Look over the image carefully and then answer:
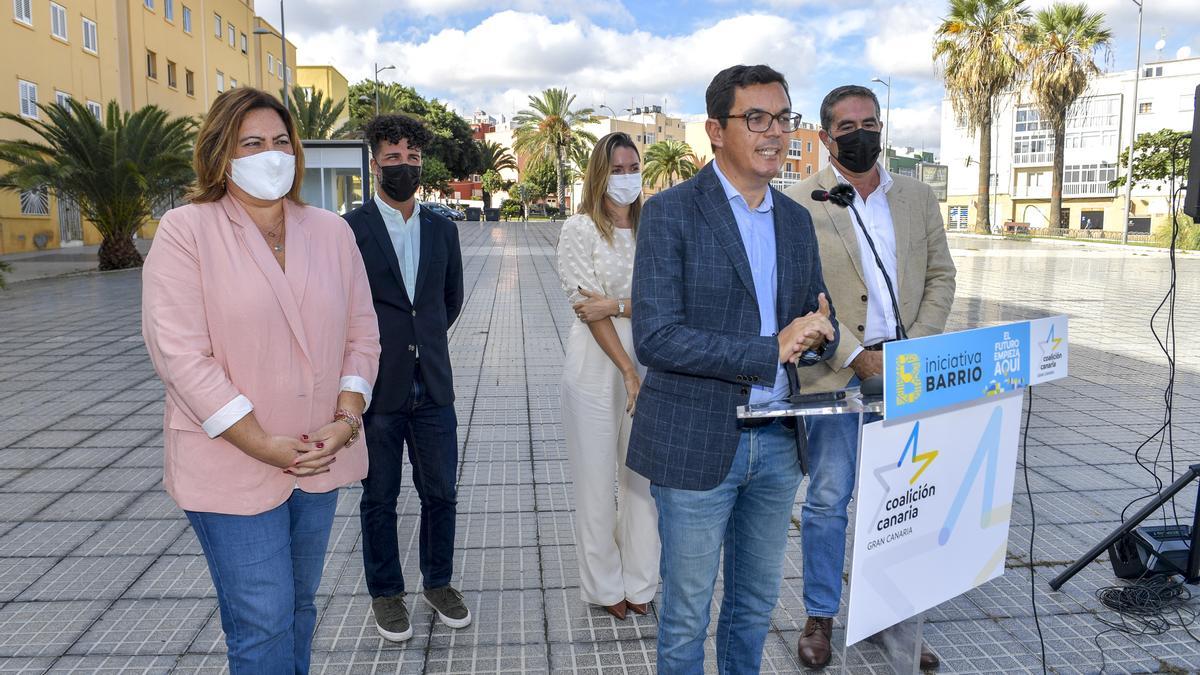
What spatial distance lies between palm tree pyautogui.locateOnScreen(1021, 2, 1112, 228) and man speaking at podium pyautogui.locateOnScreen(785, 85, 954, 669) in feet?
126

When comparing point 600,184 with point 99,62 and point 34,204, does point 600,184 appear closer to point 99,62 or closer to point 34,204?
point 34,204

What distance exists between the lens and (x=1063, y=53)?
36812mm

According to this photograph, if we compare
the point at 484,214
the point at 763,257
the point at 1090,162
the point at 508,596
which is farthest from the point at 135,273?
the point at 1090,162

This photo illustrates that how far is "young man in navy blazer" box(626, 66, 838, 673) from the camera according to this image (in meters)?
2.19

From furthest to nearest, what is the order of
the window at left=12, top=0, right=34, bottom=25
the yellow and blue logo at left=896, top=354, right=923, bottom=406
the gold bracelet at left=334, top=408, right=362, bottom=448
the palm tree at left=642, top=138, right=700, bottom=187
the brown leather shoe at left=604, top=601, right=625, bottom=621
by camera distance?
Answer: the palm tree at left=642, top=138, right=700, bottom=187, the window at left=12, top=0, right=34, bottom=25, the brown leather shoe at left=604, top=601, right=625, bottom=621, the gold bracelet at left=334, top=408, right=362, bottom=448, the yellow and blue logo at left=896, top=354, right=923, bottom=406

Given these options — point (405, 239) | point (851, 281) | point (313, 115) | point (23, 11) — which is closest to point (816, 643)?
point (851, 281)

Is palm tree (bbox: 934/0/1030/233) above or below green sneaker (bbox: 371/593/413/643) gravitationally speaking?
above

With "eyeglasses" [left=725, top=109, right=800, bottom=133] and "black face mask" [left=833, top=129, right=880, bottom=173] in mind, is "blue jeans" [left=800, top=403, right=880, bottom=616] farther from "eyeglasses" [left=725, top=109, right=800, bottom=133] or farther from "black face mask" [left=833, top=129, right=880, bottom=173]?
"eyeglasses" [left=725, top=109, right=800, bottom=133]

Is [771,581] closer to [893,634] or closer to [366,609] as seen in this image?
[893,634]

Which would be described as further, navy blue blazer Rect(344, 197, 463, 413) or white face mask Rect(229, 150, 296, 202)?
navy blue blazer Rect(344, 197, 463, 413)

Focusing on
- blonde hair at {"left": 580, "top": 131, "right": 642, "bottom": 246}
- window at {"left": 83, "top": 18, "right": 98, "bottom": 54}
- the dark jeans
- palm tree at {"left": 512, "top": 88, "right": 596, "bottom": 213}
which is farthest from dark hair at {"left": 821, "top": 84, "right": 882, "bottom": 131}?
palm tree at {"left": 512, "top": 88, "right": 596, "bottom": 213}

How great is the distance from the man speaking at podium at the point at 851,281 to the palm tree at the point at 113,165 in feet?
62.7

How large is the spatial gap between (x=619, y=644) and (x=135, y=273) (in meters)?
20.5

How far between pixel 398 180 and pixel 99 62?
32.3 meters
